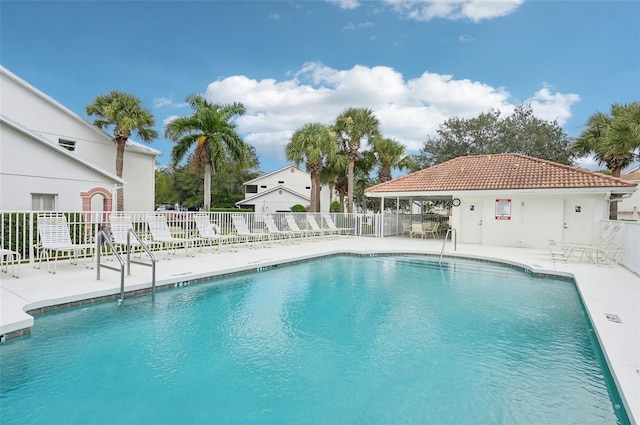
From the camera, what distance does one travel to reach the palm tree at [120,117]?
22.3 meters

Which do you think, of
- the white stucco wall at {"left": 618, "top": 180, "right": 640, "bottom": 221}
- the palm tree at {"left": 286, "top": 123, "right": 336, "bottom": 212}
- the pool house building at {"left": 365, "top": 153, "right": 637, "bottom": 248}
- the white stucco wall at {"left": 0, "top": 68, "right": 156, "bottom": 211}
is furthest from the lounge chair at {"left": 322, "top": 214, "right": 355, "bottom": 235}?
the white stucco wall at {"left": 618, "top": 180, "right": 640, "bottom": 221}

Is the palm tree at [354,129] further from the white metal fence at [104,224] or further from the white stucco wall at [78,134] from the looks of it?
the white stucco wall at [78,134]

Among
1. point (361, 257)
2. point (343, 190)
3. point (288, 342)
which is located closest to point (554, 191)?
point (361, 257)

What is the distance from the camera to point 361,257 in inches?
527

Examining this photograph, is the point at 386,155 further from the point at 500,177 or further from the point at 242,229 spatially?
the point at 242,229

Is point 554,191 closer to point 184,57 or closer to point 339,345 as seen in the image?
point 339,345

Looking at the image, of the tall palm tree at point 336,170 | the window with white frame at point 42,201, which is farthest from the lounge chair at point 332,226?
the window with white frame at point 42,201

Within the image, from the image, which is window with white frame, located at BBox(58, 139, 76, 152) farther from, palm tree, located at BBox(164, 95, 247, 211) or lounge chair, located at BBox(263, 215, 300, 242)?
lounge chair, located at BBox(263, 215, 300, 242)

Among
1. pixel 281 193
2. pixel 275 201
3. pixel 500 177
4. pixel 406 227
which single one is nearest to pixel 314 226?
pixel 406 227

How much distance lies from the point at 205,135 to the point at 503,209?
54.8 feet

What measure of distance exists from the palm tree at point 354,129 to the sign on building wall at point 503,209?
1012 cm

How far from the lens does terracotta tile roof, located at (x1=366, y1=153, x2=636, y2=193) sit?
1460 cm

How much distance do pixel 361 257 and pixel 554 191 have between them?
8.31m

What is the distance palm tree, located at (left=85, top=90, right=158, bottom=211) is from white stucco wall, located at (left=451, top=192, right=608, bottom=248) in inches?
766
